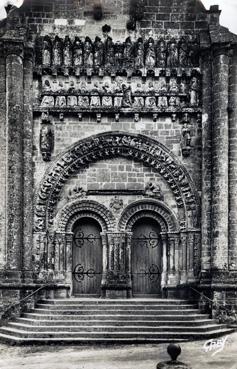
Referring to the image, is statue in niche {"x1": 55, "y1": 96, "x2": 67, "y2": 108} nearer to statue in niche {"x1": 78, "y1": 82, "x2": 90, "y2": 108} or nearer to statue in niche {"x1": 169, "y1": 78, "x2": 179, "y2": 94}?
statue in niche {"x1": 78, "y1": 82, "x2": 90, "y2": 108}

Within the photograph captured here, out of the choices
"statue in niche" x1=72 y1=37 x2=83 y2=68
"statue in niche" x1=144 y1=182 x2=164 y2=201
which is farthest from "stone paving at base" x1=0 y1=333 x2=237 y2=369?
"statue in niche" x1=72 y1=37 x2=83 y2=68

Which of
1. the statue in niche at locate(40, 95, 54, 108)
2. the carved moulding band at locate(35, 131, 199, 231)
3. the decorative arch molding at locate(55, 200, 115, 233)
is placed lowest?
the decorative arch molding at locate(55, 200, 115, 233)

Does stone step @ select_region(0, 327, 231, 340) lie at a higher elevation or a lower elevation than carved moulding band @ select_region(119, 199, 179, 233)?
lower

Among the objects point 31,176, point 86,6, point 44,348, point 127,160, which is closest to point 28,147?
point 31,176

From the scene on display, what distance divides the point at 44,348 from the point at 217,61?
31.1ft

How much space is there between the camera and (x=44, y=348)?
16188 mm

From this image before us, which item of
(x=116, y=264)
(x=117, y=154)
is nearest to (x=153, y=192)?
(x=117, y=154)

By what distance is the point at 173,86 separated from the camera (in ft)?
65.1

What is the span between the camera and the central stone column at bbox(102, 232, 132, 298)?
19203 mm

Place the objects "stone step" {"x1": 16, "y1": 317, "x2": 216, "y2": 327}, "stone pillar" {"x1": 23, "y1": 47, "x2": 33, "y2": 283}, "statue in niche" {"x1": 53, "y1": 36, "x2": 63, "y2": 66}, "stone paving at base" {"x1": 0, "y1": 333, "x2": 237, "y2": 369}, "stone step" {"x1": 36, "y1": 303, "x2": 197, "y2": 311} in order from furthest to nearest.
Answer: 1. "statue in niche" {"x1": 53, "y1": 36, "x2": 63, "y2": 66}
2. "stone pillar" {"x1": 23, "y1": 47, "x2": 33, "y2": 283}
3. "stone step" {"x1": 36, "y1": 303, "x2": 197, "y2": 311}
4. "stone step" {"x1": 16, "y1": 317, "x2": 216, "y2": 327}
5. "stone paving at base" {"x1": 0, "y1": 333, "x2": 237, "y2": 369}

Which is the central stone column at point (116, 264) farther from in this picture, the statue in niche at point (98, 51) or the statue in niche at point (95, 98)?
the statue in niche at point (98, 51)

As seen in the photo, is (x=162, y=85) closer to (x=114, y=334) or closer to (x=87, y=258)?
(x=87, y=258)

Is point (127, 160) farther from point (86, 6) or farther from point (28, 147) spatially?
point (86, 6)

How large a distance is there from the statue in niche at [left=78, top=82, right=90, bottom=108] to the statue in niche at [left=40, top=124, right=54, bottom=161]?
117 cm
